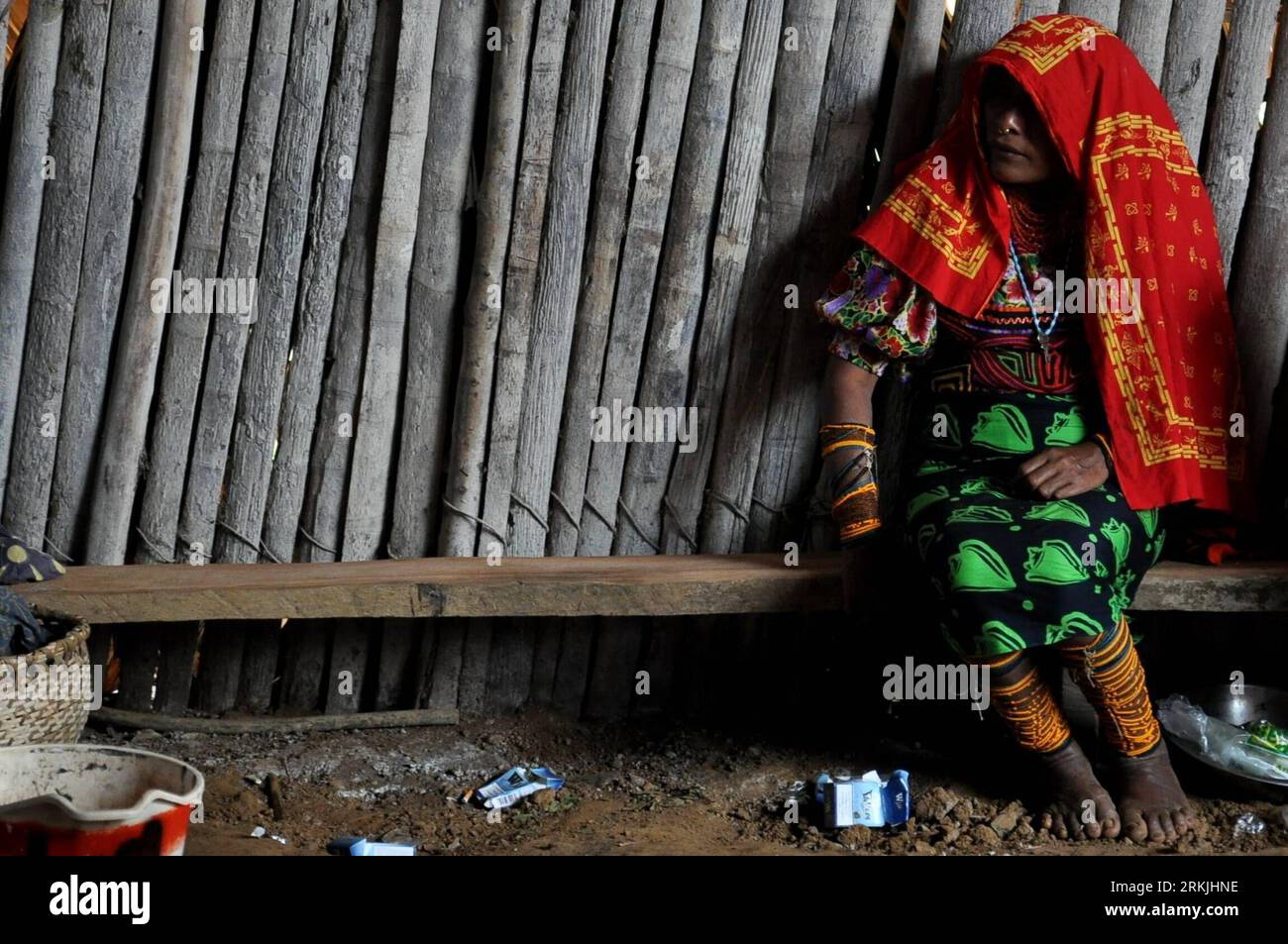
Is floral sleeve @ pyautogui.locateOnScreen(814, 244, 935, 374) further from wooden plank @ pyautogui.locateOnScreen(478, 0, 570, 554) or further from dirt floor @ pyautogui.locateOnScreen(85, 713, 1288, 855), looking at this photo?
dirt floor @ pyautogui.locateOnScreen(85, 713, 1288, 855)

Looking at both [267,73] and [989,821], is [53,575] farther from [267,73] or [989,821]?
[989,821]

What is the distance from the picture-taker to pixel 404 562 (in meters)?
3.65

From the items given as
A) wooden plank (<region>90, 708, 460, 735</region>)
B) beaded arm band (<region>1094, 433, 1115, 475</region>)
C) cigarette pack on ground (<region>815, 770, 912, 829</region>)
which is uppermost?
beaded arm band (<region>1094, 433, 1115, 475</region>)

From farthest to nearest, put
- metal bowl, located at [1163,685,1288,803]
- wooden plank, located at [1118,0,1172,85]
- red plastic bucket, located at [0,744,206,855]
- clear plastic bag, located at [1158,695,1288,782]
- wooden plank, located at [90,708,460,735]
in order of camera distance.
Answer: wooden plank, located at [90,708,460,735] < metal bowl, located at [1163,685,1288,803] < wooden plank, located at [1118,0,1172,85] < clear plastic bag, located at [1158,695,1288,782] < red plastic bucket, located at [0,744,206,855]

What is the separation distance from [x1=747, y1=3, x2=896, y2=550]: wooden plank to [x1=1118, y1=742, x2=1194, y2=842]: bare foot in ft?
3.53

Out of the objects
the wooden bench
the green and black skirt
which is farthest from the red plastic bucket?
the green and black skirt

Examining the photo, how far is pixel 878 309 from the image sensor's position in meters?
3.41

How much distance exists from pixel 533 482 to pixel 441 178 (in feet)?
2.76

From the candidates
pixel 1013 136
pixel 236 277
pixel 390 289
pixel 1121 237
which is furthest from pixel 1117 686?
pixel 236 277

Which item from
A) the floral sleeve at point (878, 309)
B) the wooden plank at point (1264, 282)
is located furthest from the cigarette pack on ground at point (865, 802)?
the wooden plank at point (1264, 282)

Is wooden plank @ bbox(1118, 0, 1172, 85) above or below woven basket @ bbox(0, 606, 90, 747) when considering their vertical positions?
above

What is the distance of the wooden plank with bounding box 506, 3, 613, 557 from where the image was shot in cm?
351

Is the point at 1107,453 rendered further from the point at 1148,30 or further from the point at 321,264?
the point at 321,264

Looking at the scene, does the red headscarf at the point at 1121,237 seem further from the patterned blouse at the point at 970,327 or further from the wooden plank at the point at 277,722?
the wooden plank at the point at 277,722
